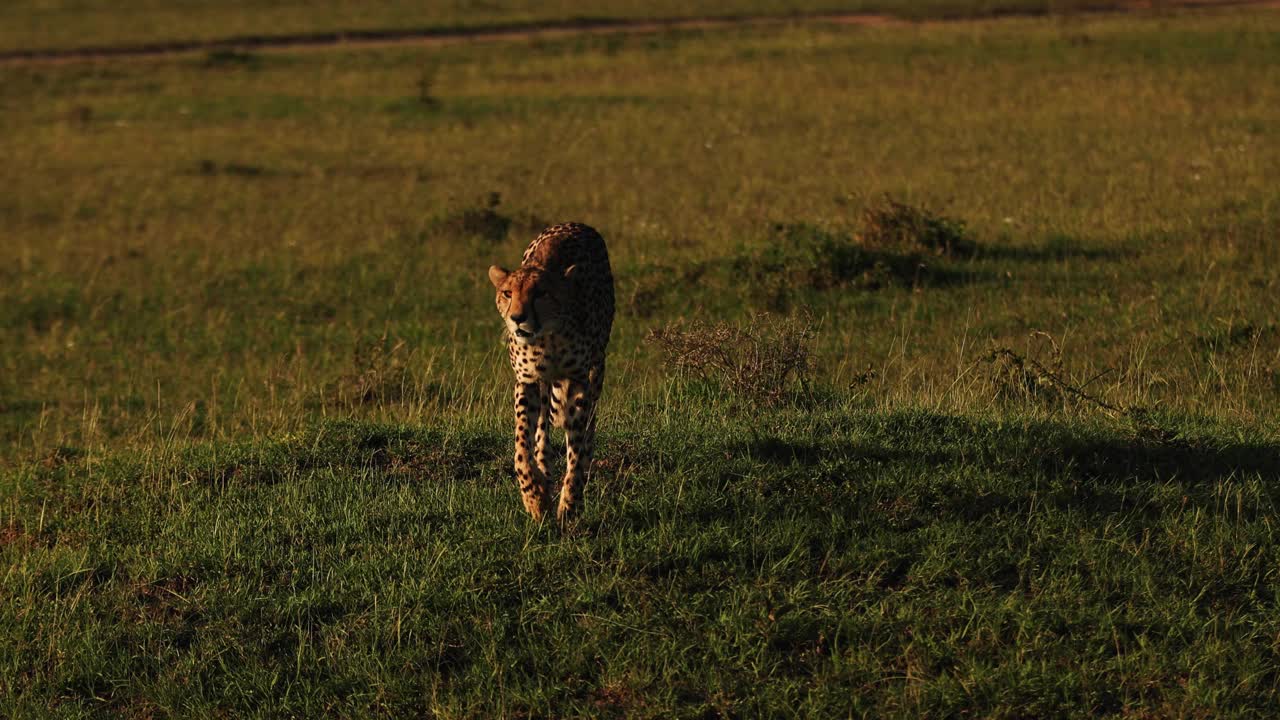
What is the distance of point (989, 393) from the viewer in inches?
340

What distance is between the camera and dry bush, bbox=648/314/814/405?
8.12m

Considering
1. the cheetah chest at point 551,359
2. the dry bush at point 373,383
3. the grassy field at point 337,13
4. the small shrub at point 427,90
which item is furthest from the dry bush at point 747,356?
the grassy field at point 337,13

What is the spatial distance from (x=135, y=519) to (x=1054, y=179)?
40.4 ft

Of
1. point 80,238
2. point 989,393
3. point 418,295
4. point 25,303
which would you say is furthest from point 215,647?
point 80,238

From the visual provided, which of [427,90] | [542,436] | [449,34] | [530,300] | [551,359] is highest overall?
[530,300]

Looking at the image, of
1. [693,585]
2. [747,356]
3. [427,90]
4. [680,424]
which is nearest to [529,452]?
[693,585]

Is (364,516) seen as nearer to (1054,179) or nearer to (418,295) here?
(418,295)

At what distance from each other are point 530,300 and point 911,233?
7967mm

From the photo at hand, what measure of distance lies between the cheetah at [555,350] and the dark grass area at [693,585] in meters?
0.25

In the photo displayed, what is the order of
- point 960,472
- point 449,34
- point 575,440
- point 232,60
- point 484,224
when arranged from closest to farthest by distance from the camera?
point 575,440 → point 960,472 → point 484,224 → point 232,60 → point 449,34

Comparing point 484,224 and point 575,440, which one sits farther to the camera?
point 484,224

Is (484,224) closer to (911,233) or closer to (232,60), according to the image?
(911,233)

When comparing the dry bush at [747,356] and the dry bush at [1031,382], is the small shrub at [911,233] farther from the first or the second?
the dry bush at [747,356]

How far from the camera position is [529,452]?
593cm
